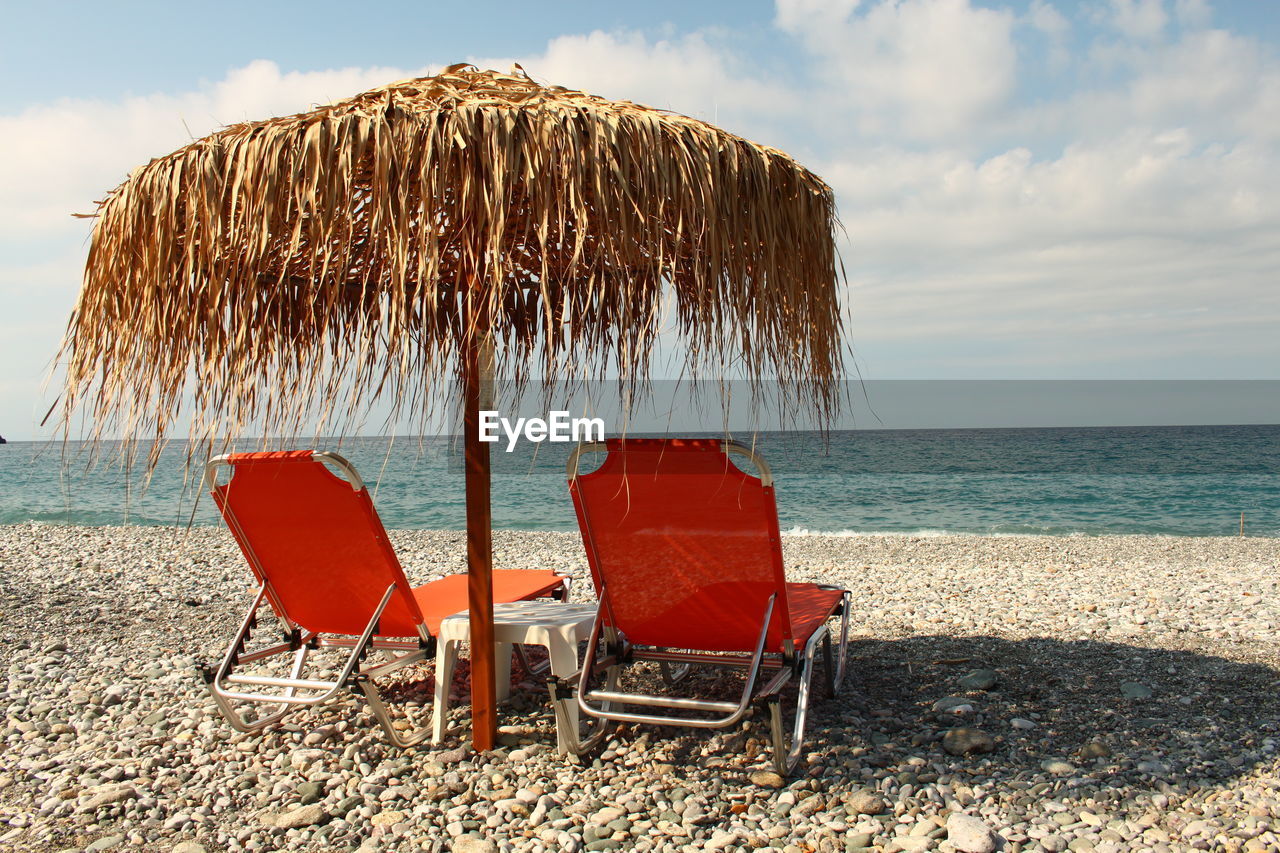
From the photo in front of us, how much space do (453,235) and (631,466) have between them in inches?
36.6

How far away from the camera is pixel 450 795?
2.79 m

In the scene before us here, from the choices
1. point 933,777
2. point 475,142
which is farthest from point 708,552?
point 475,142

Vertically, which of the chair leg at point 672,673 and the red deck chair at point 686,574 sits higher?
the red deck chair at point 686,574

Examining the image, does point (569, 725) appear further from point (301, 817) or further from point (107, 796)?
point (107, 796)

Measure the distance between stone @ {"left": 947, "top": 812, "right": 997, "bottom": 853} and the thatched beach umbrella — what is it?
4.39 feet

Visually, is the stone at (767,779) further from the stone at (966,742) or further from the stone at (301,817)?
the stone at (301,817)

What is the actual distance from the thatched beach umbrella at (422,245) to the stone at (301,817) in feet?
3.53

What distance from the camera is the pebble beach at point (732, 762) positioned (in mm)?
2535

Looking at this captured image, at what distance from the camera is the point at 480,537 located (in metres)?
3.01

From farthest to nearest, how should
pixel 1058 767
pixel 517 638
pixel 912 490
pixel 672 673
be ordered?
1. pixel 912 490
2. pixel 672 673
3. pixel 517 638
4. pixel 1058 767

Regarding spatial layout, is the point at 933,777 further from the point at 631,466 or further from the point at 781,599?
the point at 631,466

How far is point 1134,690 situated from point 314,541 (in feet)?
11.4

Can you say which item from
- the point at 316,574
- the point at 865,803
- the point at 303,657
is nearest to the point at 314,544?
the point at 316,574

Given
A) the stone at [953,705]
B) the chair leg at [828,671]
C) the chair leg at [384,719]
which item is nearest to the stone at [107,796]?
the chair leg at [384,719]
